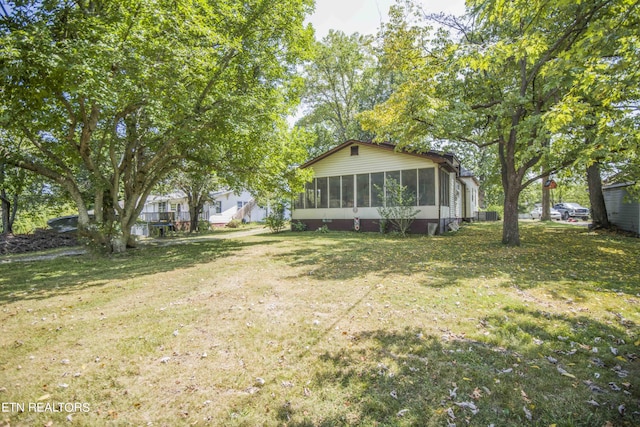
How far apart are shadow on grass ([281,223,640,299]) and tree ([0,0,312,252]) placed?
520 cm

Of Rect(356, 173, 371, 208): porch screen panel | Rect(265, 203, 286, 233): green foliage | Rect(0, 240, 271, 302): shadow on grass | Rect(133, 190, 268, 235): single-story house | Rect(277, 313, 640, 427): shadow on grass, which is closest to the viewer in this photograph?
Rect(277, 313, 640, 427): shadow on grass

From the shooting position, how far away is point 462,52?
5.59m

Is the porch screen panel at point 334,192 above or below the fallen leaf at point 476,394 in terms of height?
above

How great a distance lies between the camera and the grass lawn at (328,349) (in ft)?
8.36

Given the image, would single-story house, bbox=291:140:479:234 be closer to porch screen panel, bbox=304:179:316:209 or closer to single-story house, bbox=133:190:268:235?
porch screen panel, bbox=304:179:316:209

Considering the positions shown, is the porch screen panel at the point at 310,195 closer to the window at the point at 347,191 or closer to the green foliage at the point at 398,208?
the window at the point at 347,191

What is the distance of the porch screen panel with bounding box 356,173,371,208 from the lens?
16609mm

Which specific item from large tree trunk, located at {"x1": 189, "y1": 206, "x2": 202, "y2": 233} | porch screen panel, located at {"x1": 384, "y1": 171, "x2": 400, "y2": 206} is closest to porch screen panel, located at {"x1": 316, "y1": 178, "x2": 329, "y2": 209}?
porch screen panel, located at {"x1": 384, "y1": 171, "x2": 400, "y2": 206}

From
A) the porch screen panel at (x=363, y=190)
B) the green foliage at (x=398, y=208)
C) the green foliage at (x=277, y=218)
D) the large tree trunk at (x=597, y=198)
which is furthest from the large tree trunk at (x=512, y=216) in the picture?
the green foliage at (x=277, y=218)

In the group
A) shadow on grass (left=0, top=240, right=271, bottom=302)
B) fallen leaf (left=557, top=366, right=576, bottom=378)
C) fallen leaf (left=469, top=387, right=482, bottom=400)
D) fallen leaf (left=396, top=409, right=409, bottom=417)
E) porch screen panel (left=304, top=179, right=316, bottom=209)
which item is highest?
porch screen panel (left=304, top=179, right=316, bottom=209)

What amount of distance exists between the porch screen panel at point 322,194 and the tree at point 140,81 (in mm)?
5942

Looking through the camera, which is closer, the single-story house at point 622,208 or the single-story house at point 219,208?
the single-story house at point 622,208

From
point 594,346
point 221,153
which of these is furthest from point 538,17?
point 221,153

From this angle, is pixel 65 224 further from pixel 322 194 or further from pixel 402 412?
pixel 402 412
